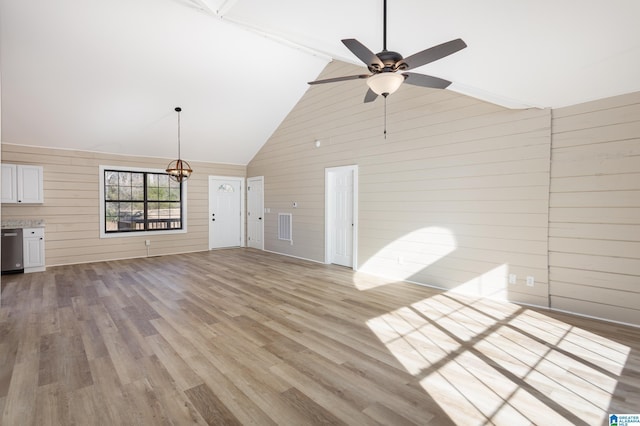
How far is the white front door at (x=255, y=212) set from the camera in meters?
8.57

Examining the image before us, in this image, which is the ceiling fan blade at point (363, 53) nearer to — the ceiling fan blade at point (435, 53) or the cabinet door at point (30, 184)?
the ceiling fan blade at point (435, 53)

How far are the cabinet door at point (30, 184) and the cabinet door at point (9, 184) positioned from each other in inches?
2.7

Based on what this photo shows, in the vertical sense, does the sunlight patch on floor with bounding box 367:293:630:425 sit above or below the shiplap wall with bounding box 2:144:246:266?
below

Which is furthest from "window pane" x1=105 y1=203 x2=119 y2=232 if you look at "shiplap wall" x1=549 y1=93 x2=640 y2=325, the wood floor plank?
"shiplap wall" x1=549 y1=93 x2=640 y2=325

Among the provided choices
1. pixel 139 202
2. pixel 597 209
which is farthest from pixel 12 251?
pixel 597 209

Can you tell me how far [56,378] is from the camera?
234 centimetres

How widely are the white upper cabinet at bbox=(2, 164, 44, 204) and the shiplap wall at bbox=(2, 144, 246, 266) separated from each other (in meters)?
0.20

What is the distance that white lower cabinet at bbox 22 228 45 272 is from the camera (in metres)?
5.73

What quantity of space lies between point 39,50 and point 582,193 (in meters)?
7.43

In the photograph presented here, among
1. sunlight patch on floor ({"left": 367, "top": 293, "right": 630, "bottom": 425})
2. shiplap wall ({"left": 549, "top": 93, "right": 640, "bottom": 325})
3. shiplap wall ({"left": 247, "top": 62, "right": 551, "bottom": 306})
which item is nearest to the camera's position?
sunlight patch on floor ({"left": 367, "top": 293, "right": 630, "bottom": 425})

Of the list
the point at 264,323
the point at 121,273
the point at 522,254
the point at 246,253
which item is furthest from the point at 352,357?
the point at 246,253

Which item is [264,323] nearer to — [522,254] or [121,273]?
[522,254]

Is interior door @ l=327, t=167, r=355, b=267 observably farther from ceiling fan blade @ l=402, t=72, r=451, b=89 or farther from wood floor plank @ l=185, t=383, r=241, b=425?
wood floor plank @ l=185, t=383, r=241, b=425

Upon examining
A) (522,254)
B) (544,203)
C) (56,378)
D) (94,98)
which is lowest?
(56,378)
